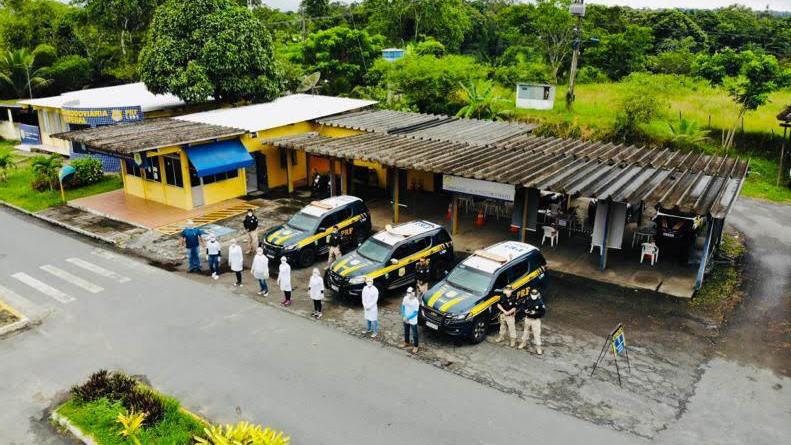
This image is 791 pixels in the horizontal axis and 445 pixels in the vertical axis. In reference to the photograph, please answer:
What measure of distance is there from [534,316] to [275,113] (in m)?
18.7

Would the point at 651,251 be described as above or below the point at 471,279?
below

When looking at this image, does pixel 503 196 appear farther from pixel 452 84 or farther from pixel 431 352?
pixel 452 84

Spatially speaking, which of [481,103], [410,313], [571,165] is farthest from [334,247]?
[481,103]

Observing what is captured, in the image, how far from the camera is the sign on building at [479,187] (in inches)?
726

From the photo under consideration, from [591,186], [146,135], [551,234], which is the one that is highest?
[146,135]

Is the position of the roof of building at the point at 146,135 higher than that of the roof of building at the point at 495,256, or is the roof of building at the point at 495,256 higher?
the roof of building at the point at 146,135

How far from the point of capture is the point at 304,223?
1823cm

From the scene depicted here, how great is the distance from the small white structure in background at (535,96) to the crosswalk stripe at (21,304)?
1126 inches

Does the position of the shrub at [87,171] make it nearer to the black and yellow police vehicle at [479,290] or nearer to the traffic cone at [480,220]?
the traffic cone at [480,220]

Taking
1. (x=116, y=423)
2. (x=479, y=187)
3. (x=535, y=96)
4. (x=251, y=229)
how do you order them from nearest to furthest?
(x=116, y=423), (x=251, y=229), (x=479, y=187), (x=535, y=96)

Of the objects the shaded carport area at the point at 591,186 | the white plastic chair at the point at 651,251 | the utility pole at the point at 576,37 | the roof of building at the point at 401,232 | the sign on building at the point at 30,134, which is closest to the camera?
the roof of building at the point at 401,232

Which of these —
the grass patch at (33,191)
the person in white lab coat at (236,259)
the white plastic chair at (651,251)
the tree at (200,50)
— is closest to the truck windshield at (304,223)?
the person in white lab coat at (236,259)

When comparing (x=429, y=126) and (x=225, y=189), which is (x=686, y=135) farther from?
(x=225, y=189)

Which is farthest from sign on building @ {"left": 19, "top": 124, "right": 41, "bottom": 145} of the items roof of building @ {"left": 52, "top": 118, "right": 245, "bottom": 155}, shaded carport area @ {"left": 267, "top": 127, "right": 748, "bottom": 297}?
shaded carport area @ {"left": 267, "top": 127, "right": 748, "bottom": 297}
